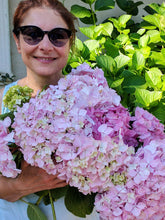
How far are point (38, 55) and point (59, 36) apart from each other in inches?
4.3

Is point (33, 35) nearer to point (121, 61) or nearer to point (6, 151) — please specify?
point (6, 151)

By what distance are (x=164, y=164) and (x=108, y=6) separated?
6.22 feet

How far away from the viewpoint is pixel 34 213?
41.2 inches

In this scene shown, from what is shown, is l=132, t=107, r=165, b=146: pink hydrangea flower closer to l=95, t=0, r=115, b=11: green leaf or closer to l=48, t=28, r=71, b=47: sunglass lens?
l=48, t=28, r=71, b=47: sunglass lens

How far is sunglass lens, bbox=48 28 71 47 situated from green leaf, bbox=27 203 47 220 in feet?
1.92

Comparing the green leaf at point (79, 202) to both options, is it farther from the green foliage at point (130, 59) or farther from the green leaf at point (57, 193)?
the green foliage at point (130, 59)

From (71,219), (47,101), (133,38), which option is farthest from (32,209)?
(133,38)

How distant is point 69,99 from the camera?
2.77ft

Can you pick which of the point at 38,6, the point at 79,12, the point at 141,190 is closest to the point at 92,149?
the point at 141,190

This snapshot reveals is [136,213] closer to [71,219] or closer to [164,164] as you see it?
[164,164]

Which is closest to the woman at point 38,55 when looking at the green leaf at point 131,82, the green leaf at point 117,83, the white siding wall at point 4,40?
the green leaf at point 117,83

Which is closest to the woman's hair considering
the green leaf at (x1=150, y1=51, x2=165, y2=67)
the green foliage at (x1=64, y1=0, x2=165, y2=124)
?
the green foliage at (x1=64, y1=0, x2=165, y2=124)

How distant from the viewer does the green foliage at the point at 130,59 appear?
1.76 metres

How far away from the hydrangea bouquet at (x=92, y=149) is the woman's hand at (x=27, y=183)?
11cm
